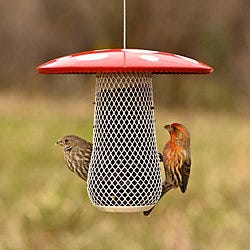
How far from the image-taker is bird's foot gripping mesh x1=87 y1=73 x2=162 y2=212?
4219 millimetres

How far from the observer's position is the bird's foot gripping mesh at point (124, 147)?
13.8 ft

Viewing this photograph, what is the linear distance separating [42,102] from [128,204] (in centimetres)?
1497

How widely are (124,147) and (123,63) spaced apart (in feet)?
1.90

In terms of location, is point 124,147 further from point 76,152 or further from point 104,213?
point 104,213

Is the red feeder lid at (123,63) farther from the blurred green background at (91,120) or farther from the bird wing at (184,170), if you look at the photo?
the blurred green background at (91,120)

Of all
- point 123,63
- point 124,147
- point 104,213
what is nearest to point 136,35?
point 104,213

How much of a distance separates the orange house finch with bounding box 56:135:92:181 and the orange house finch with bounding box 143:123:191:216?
0.39 metres

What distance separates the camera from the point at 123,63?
12.5 feet

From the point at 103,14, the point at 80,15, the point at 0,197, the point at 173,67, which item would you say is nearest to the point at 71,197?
the point at 0,197

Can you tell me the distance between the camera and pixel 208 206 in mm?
9883

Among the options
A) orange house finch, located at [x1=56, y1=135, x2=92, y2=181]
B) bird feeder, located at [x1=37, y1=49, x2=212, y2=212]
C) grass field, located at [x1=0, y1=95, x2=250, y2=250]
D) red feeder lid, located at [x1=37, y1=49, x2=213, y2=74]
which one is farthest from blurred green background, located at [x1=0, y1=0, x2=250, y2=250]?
red feeder lid, located at [x1=37, y1=49, x2=213, y2=74]

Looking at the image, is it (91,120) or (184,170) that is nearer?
(184,170)

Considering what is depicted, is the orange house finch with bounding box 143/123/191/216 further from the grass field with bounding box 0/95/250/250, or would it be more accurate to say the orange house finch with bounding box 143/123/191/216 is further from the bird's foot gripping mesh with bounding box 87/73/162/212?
the grass field with bounding box 0/95/250/250

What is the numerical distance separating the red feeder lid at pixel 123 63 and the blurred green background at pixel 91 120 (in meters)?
4.34
